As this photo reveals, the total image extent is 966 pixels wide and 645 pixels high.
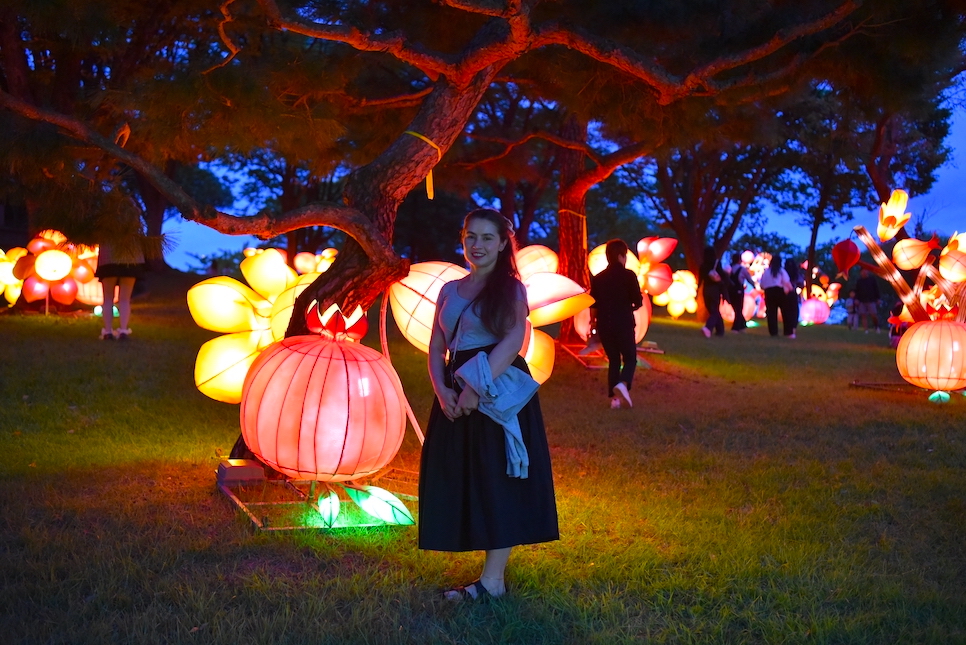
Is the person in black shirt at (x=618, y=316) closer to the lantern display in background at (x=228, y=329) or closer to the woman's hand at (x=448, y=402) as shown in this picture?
the lantern display in background at (x=228, y=329)

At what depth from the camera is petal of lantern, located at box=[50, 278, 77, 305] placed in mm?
11438

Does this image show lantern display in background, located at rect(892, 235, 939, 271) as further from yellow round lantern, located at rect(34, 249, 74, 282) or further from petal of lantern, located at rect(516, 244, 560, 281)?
yellow round lantern, located at rect(34, 249, 74, 282)

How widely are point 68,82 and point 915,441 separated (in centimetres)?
1020

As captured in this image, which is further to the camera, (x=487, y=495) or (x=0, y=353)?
(x=0, y=353)

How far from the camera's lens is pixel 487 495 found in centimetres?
319

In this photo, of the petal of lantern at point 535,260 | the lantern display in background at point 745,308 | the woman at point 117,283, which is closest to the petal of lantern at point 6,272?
the woman at point 117,283

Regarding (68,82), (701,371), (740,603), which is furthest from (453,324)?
(68,82)

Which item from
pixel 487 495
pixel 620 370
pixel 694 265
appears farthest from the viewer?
pixel 694 265

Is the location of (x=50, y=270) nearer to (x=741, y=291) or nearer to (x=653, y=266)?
(x=653, y=266)

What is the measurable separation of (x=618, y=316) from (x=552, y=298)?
10.1 feet

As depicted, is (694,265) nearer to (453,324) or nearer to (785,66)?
(785,66)

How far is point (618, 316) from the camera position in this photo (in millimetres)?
7891

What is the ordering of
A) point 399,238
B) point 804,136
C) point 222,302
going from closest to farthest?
1. point 222,302
2. point 804,136
3. point 399,238

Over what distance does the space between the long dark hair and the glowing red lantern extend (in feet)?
21.3
